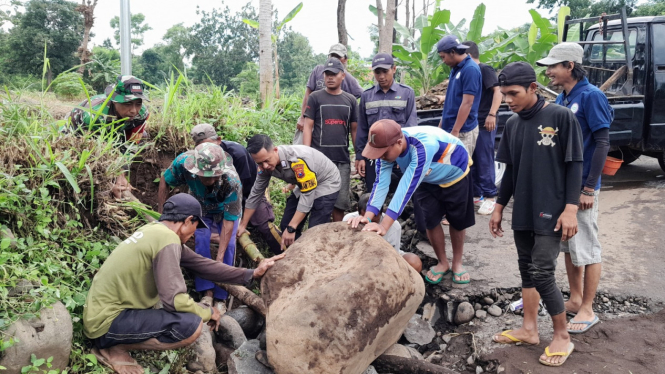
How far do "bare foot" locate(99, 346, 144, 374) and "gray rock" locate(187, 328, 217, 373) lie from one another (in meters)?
0.41

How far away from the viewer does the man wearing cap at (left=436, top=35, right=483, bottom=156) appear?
528 centimetres

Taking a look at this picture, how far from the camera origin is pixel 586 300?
3.84 meters

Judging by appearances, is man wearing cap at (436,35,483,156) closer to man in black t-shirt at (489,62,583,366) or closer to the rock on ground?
man in black t-shirt at (489,62,583,366)

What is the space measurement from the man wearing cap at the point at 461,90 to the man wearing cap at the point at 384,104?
1.58 feet

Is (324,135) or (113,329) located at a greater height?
(324,135)

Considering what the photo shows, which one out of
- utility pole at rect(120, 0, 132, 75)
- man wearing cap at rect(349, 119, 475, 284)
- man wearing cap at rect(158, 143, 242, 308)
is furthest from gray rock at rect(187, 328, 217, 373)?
utility pole at rect(120, 0, 132, 75)

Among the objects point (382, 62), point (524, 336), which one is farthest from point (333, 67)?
point (524, 336)

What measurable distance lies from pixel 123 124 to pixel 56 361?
2.28 meters

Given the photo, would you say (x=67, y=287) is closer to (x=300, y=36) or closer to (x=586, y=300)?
(x=586, y=300)

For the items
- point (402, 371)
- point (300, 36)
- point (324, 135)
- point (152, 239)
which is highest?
point (300, 36)

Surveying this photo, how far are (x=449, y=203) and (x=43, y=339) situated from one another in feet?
10.7

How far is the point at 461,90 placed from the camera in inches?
214

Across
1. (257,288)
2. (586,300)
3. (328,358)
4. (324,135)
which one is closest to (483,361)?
(586,300)

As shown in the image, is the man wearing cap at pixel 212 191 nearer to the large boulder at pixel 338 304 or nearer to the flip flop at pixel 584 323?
the large boulder at pixel 338 304
